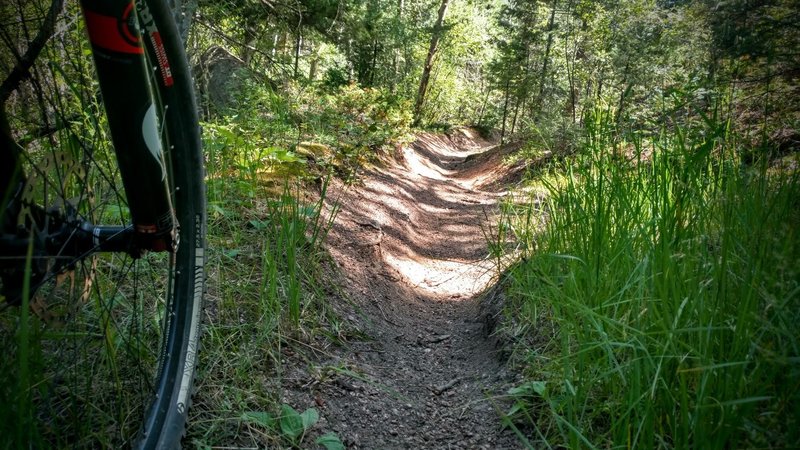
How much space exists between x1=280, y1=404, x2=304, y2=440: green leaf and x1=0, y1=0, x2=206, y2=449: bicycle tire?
399 millimetres

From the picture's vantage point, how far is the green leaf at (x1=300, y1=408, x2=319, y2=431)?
179cm

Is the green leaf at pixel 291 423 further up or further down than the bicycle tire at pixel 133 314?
further down

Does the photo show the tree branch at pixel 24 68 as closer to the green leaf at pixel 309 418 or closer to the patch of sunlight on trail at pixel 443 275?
the green leaf at pixel 309 418

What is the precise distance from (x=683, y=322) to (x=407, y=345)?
171 cm

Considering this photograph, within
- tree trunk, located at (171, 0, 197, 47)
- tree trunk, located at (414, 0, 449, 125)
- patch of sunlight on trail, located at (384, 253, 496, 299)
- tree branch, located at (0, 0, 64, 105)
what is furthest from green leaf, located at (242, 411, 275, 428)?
tree trunk, located at (414, 0, 449, 125)

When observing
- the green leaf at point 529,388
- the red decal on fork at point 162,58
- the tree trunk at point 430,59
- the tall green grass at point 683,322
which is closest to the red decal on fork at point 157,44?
the red decal on fork at point 162,58

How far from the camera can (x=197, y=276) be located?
158cm

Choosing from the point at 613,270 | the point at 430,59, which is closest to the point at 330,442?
the point at 613,270

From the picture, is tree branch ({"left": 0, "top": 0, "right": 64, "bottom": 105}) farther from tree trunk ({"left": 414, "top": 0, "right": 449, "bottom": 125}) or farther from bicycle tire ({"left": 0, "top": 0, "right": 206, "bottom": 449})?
tree trunk ({"left": 414, "top": 0, "right": 449, "bottom": 125})

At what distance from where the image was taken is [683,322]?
153 cm

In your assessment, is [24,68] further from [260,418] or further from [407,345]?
[407,345]

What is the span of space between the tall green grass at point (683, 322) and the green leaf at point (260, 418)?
914 millimetres

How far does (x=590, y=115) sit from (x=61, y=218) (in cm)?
234

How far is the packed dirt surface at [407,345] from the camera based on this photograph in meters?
2.02
